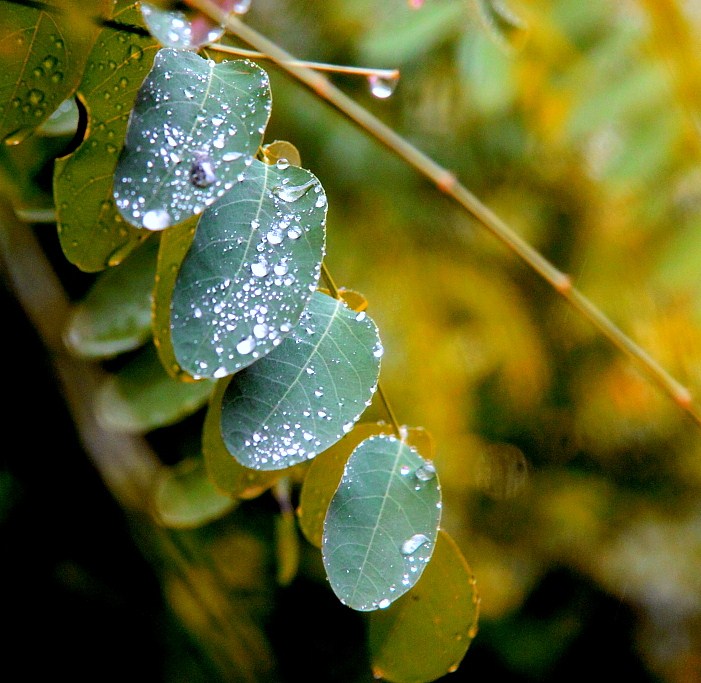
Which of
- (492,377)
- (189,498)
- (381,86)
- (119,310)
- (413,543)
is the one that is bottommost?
(492,377)

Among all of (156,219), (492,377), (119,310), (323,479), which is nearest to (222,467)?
(323,479)

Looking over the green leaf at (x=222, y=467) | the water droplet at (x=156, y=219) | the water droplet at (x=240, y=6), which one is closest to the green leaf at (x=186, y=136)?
the water droplet at (x=156, y=219)

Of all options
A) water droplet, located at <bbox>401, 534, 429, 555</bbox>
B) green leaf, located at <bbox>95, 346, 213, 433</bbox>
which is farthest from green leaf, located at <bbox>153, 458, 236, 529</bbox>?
water droplet, located at <bbox>401, 534, 429, 555</bbox>

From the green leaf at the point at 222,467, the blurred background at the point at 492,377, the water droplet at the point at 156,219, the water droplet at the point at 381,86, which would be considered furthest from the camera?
the blurred background at the point at 492,377

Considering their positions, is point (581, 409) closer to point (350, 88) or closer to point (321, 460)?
point (350, 88)

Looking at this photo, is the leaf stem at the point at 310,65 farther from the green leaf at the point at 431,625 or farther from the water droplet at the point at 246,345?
the green leaf at the point at 431,625

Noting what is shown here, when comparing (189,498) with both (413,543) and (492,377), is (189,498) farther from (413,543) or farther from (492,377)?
(492,377)

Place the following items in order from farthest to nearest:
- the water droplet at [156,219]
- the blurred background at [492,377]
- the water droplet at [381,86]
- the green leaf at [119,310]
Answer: the blurred background at [492,377]
the green leaf at [119,310]
the water droplet at [381,86]
the water droplet at [156,219]
